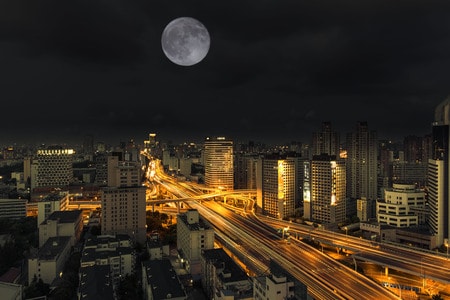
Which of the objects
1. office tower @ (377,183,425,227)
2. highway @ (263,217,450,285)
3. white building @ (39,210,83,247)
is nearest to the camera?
highway @ (263,217,450,285)

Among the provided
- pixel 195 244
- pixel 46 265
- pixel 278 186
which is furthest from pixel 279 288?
pixel 278 186

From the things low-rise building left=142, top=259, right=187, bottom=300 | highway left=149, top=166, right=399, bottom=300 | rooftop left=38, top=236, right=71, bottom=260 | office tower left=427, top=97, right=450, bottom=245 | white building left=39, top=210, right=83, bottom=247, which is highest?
office tower left=427, top=97, right=450, bottom=245

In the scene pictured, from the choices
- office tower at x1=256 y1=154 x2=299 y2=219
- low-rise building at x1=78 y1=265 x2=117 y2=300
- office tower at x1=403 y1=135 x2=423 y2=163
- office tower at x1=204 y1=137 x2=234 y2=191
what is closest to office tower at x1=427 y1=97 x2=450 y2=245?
office tower at x1=256 y1=154 x2=299 y2=219

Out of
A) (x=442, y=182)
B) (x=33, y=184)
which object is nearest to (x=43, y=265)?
(x=442, y=182)

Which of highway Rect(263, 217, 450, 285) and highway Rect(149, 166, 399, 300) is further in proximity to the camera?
highway Rect(263, 217, 450, 285)

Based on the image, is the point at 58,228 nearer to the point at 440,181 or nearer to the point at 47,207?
the point at 47,207

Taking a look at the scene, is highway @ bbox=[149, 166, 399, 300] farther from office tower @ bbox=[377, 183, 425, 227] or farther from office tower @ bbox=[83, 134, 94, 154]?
office tower @ bbox=[83, 134, 94, 154]
